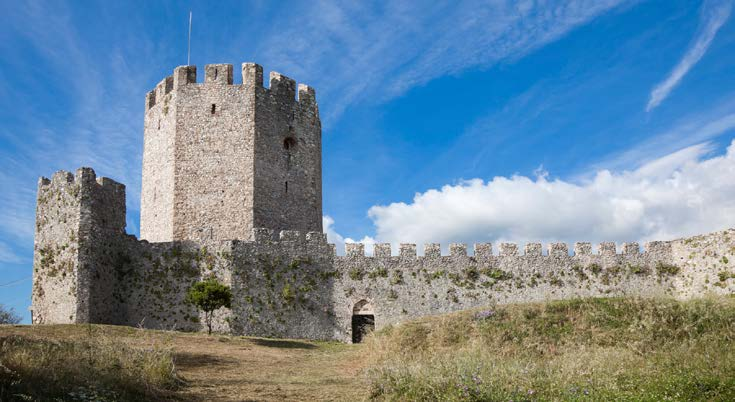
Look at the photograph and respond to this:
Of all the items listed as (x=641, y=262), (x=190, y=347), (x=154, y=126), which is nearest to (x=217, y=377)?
(x=190, y=347)

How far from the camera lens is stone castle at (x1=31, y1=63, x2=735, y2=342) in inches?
904

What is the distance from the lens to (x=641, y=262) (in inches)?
1090

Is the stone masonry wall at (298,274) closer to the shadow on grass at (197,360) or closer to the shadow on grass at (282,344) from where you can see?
the shadow on grass at (282,344)

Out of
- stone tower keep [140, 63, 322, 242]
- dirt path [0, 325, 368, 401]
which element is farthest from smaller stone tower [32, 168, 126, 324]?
stone tower keep [140, 63, 322, 242]

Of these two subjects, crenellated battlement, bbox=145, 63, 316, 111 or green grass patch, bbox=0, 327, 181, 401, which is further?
crenellated battlement, bbox=145, 63, 316, 111

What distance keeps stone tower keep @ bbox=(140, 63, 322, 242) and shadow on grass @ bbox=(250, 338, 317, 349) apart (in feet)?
20.7

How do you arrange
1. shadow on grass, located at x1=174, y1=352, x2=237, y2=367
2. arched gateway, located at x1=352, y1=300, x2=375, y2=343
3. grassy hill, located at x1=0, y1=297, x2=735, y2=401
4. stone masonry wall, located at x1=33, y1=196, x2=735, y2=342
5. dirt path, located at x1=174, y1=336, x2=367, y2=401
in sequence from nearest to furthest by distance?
grassy hill, located at x1=0, y1=297, x2=735, y2=401 → dirt path, located at x1=174, y1=336, x2=367, y2=401 → shadow on grass, located at x1=174, y1=352, x2=237, y2=367 → stone masonry wall, located at x1=33, y1=196, x2=735, y2=342 → arched gateway, located at x1=352, y1=300, x2=375, y2=343

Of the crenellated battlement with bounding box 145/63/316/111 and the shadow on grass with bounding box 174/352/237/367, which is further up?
the crenellated battlement with bounding box 145/63/316/111

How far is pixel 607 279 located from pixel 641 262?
1918 mm

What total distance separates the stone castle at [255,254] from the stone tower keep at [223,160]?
0.06 meters

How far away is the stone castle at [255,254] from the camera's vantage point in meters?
23.0

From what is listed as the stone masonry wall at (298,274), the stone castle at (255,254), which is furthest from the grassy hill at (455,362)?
the stone castle at (255,254)

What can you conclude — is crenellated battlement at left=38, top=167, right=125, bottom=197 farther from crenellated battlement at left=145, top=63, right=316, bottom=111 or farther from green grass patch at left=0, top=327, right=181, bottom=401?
green grass patch at left=0, top=327, right=181, bottom=401

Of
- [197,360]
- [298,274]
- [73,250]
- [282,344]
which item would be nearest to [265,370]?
[197,360]
